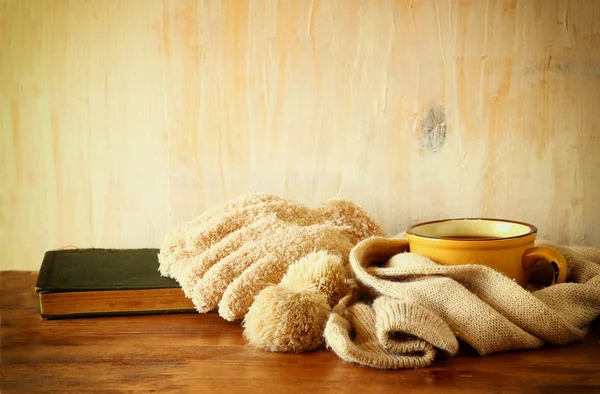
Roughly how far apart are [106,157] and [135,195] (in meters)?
0.09

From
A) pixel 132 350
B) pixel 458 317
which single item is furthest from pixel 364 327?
pixel 132 350

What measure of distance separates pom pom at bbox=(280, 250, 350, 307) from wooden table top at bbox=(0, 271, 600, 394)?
0.28 ft

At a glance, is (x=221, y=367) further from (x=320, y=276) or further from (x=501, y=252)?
(x=501, y=252)

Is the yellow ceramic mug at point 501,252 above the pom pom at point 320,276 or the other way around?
above

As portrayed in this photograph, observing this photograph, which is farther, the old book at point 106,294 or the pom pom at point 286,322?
the old book at point 106,294

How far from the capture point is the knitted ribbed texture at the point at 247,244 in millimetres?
747

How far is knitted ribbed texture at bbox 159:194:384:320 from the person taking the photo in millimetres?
747

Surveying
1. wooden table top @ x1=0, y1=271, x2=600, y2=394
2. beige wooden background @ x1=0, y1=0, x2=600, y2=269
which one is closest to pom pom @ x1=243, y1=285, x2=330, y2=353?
wooden table top @ x1=0, y1=271, x2=600, y2=394

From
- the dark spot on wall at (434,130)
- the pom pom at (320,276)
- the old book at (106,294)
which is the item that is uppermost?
the dark spot on wall at (434,130)

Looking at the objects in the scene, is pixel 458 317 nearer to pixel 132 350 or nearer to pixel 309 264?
pixel 309 264

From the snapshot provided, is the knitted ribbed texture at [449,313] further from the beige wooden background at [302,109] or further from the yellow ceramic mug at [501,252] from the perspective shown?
the beige wooden background at [302,109]

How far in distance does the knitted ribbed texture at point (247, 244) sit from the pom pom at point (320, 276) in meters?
0.04

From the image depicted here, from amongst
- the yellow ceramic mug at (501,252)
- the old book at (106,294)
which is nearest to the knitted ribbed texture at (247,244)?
the old book at (106,294)

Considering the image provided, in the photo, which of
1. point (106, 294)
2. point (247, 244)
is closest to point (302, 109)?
point (247, 244)
